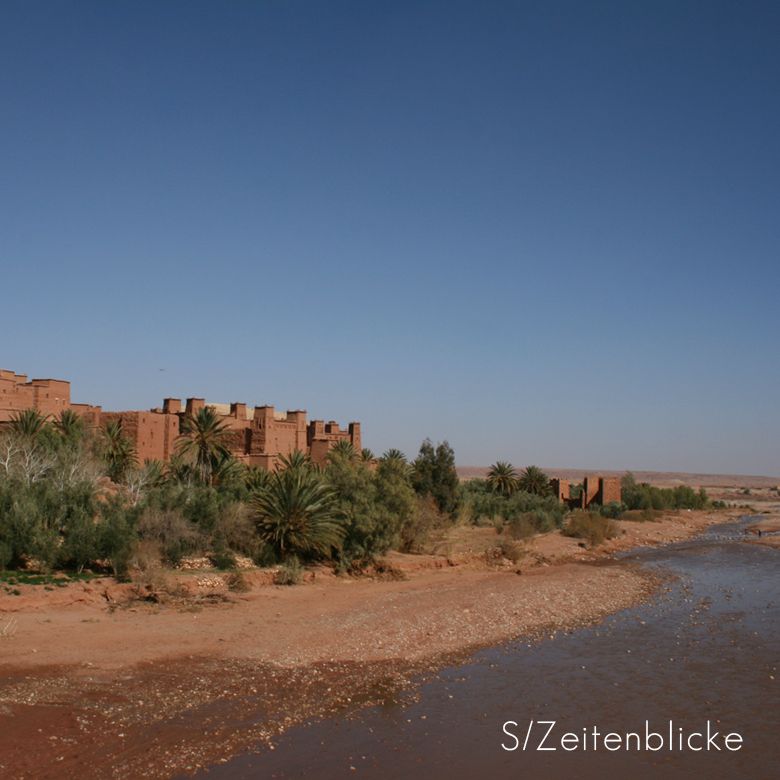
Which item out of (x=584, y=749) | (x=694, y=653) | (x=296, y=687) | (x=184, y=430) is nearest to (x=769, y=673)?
(x=694, y=653)

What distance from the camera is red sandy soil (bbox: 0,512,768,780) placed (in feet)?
26.2

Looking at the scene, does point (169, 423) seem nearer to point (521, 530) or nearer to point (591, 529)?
point (521, 530)

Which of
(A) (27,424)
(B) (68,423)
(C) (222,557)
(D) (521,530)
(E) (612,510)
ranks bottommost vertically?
(E) (612,510)

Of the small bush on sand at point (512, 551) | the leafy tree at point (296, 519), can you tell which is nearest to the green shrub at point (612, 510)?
the small bush on sand at point (512, 551)

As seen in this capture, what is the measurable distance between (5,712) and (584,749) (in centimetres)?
735

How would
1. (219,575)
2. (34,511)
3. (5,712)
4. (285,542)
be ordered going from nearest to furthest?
1. (5,712)
2. (34,511)
3. (219,575)
4. (285,542)

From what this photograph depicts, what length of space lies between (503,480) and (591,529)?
12.8 meters

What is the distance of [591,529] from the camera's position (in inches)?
1329

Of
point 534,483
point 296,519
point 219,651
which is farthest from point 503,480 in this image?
point 219,651

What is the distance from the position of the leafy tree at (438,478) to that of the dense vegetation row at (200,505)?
0.17ft

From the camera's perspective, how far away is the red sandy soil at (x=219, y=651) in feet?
26.2

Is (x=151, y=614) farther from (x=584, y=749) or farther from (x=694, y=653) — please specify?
(x=694, y=653)

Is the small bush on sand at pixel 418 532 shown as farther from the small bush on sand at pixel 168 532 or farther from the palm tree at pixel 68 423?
the palm tree at pixel 68 423

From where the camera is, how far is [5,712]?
8.43 meters
